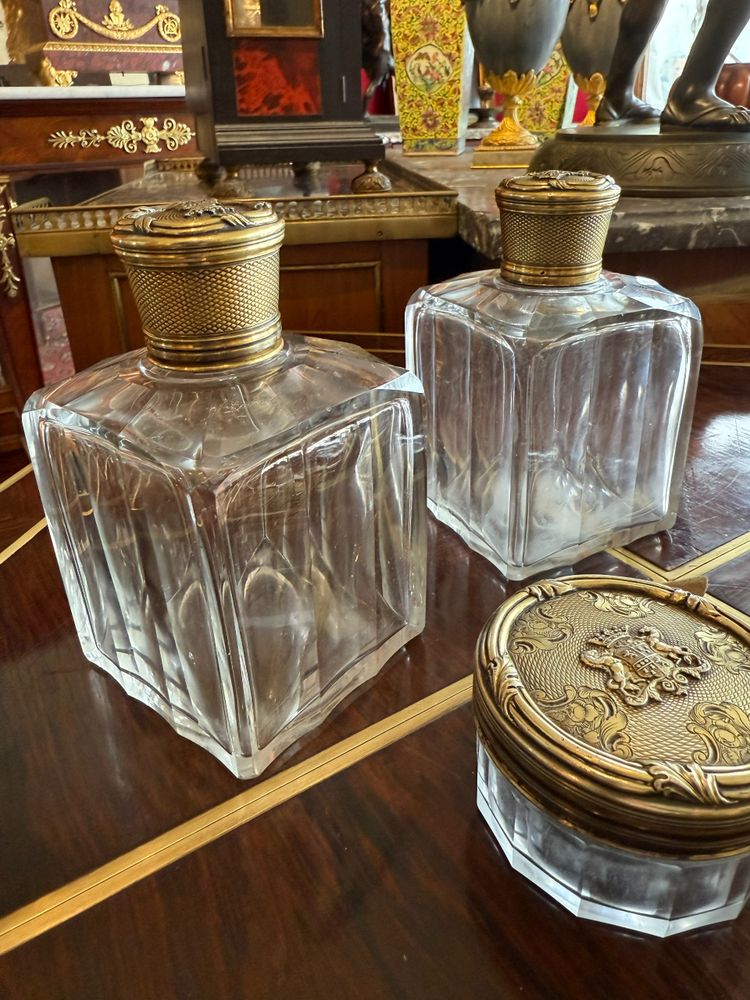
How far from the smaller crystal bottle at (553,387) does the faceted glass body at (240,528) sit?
0.30 ft

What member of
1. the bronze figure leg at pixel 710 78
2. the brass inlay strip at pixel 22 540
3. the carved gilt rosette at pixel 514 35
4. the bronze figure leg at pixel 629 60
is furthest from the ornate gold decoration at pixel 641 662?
the carved gilt rosette at pixel 514 35

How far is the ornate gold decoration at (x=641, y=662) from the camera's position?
30 cm

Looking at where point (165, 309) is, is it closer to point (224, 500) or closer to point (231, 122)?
point (224, 500)

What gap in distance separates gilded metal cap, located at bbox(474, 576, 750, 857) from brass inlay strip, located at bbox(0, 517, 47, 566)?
0.38 metres

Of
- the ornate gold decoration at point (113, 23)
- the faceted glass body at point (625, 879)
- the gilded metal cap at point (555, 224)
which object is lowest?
the faceted glass body at point (625, 879)

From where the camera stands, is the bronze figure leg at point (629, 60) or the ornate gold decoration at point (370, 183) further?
the ornate gold decoration at point (370, 183)

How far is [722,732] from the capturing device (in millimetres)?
281

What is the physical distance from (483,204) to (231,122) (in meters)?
0.42

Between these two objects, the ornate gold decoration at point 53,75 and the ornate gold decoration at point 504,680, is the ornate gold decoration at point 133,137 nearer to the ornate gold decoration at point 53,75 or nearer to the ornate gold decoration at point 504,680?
the ornate gold decoration at point 53,75

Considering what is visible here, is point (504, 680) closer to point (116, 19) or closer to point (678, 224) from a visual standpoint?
point (678, 224)

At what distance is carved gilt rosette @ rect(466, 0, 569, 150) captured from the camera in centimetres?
138

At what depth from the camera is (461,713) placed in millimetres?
398

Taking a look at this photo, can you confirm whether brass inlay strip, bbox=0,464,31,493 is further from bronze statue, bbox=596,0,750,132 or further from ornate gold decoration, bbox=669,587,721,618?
bronze statue, bbox=596,0,750,132

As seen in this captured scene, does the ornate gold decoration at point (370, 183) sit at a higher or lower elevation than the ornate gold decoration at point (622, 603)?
higher
